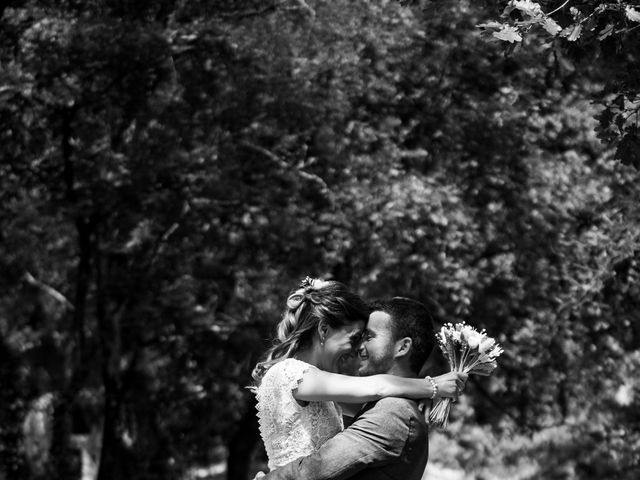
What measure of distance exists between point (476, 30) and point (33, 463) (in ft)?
28.7

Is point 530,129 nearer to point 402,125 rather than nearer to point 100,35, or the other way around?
point 402,125

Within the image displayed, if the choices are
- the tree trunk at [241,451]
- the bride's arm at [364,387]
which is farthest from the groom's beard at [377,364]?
the tree trunk at [241,451]

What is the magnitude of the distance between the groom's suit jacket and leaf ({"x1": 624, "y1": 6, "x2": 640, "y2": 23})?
2.52m

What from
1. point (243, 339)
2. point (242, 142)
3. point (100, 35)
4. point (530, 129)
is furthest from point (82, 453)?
point (530, 129)

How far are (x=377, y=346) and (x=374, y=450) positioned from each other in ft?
1.38

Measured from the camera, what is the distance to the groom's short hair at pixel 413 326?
4.18 meters

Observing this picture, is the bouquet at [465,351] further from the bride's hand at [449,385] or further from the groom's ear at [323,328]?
the groom's ear at [323,328]

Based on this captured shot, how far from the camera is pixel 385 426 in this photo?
397cm

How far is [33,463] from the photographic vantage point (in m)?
17.0

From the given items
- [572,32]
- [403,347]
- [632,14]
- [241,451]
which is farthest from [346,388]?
[241,451]

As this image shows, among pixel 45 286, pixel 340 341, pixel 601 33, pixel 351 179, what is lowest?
pixel 45 286

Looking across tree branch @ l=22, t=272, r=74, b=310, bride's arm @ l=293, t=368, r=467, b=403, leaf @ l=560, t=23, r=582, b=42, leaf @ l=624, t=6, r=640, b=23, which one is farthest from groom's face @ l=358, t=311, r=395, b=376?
tree branch @ l=22, t=272, r=74, b=310

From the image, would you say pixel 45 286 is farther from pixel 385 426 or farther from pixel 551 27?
pixel 385 426

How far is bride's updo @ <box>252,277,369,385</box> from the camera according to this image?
420 cm
